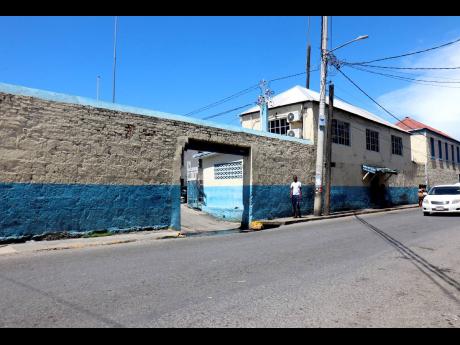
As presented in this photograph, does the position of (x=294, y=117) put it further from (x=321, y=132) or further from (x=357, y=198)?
(x=357, y=198)

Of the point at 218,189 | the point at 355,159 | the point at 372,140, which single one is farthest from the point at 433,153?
the point at 218,189

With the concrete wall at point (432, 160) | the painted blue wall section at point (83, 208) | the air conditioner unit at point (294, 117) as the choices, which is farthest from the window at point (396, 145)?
the painted blue wall section at point (83, 208)

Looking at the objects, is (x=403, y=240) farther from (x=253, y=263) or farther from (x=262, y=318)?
(x=262, y=318)

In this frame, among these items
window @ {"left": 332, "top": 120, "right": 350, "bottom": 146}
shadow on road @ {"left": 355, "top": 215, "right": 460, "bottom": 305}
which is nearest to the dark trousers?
window @ {"left": 332, "top": 120, "right": 350, "bottom": 146}

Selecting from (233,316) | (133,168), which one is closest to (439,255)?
(233,316)

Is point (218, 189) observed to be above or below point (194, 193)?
above

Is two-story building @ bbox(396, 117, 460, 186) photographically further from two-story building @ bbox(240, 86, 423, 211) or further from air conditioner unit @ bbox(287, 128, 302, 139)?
air conditioner unit @ bbox(287, 128, 302, 139)

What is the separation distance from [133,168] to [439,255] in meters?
8.64

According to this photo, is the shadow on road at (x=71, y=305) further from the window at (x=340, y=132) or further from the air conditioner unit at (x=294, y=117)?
the window at (x=340, y=132)

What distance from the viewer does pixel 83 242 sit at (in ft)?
33.2

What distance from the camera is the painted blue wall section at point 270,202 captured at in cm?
1677

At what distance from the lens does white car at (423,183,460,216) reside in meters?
17.1

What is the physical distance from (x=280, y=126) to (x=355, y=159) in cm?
506

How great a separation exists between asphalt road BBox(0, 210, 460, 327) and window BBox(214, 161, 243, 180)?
10.1m
